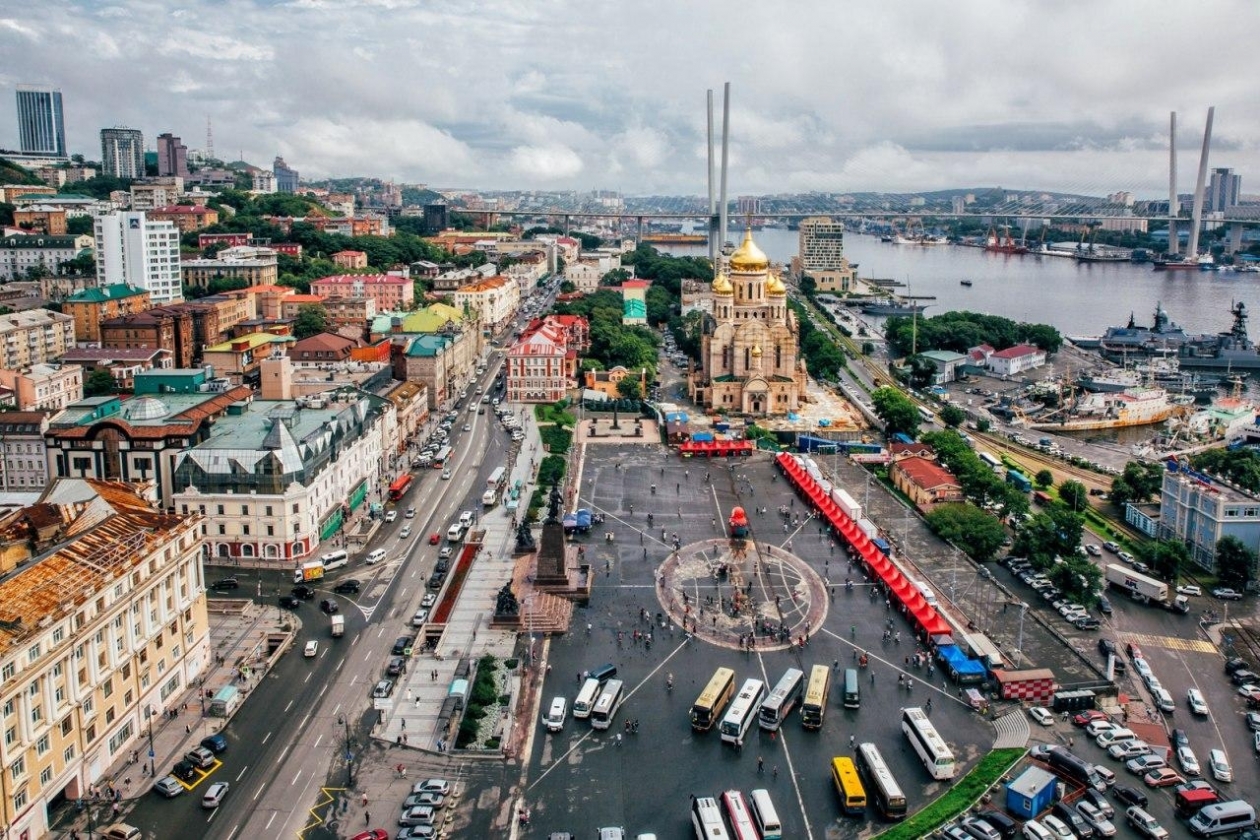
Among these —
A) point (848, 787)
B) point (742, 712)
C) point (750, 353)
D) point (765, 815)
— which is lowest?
point (765, 815)

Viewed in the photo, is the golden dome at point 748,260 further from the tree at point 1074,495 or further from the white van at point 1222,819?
the white van at point 1222,819

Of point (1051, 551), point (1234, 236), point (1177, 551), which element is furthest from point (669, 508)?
point (1234, 236)

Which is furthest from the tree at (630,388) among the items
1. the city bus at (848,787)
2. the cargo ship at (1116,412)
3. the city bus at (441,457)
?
the city bus at (848,787)

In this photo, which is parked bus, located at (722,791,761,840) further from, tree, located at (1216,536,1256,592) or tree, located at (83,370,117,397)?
tree, located at (83,370,117,397)

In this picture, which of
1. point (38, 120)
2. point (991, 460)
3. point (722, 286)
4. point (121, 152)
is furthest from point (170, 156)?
point (991, 460)

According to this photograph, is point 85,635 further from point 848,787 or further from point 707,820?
point 848,787

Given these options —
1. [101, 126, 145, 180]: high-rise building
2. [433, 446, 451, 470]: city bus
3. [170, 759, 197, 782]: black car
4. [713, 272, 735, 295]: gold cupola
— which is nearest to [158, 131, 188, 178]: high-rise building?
[101, 126, 145, 180]: high-rise building

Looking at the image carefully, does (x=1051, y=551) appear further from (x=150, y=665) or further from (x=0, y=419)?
(x=0, y=419)
